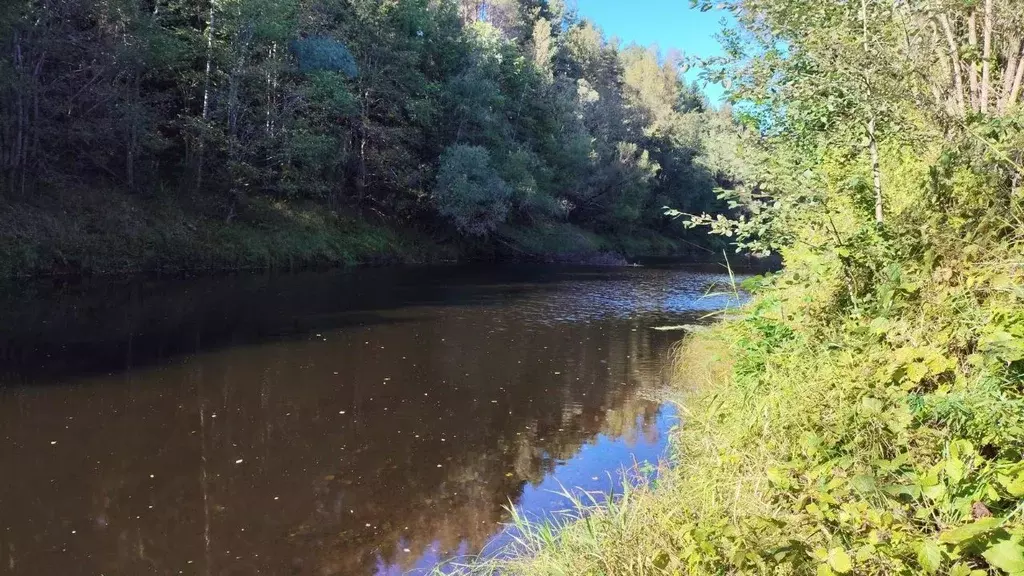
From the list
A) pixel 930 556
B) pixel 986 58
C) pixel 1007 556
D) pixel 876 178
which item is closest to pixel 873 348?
pixel 876 178

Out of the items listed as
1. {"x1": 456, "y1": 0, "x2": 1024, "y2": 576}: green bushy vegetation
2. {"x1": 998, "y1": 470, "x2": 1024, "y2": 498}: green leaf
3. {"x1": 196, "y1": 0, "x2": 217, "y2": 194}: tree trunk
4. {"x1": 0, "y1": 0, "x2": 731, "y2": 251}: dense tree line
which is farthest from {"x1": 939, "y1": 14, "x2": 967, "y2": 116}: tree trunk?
{"x1": 196, "y1": 0, "x2": 217, "y2": 194}: tree trunk

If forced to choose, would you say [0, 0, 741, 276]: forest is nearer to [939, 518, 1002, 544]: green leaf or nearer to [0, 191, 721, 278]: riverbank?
[0, 191, 721, 278]: riverbank

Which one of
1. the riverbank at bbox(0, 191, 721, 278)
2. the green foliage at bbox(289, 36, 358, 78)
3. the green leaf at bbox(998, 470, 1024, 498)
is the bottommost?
the green leaf at bbox(998, 470, 1024, 498)

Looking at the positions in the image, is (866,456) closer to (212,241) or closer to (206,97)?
(212,241)

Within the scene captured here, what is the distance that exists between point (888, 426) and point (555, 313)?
1393 centimetres

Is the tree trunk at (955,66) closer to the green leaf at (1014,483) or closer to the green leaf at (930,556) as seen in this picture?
the green leaf at (1014,483)

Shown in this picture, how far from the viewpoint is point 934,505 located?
8.91ft

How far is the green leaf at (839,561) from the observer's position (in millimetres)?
2430

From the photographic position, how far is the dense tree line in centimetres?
2152

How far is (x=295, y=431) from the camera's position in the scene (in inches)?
298

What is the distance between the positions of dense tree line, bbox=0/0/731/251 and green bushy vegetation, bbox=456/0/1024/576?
8.48 metres

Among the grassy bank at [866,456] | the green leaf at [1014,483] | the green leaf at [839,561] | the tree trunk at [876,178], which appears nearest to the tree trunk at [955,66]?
the tree trunk at [876,178]

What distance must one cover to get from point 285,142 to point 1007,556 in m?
29.1

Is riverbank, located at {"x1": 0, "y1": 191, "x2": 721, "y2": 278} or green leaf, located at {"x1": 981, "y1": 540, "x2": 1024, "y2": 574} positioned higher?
riverbank, located at {"x1": 0, "y1": 191, "x2": 721, "y2": 278}
